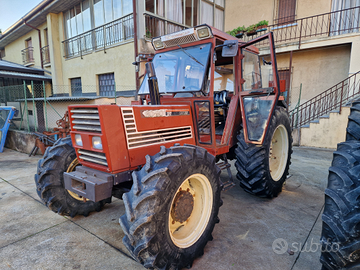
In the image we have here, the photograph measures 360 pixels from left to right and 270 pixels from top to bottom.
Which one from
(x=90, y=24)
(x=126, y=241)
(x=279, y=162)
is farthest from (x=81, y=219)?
(x=90, y=24)

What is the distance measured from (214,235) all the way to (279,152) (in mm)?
2204

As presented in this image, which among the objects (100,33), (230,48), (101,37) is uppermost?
(100,33)

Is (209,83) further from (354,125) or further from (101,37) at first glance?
(101,37)

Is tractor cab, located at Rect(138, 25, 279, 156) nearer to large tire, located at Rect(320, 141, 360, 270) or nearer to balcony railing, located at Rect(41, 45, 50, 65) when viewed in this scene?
large tire, located at Rect(320, 141, 360, 270)

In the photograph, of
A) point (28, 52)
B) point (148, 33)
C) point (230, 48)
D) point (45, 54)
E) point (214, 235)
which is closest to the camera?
point (230, 48)

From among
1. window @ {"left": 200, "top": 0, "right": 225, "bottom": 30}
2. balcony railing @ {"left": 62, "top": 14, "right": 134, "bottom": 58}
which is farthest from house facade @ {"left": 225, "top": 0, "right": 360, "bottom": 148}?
balcony railing @ {"left": 62, "top": 14, "right": 134, "bottom": 58}

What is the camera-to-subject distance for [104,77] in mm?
10742

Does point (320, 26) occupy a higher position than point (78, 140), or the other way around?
point (320, 26)

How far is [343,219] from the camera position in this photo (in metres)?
1.67

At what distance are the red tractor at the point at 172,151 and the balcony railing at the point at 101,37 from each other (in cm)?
676

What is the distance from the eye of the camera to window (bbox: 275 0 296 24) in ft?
31.7

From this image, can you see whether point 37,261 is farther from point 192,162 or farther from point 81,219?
point 192,162

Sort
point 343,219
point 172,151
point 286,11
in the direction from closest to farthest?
point 343,219, point 172,151, point 286,11

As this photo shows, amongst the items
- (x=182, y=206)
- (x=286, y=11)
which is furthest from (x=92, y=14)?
(x=182, y=206)
